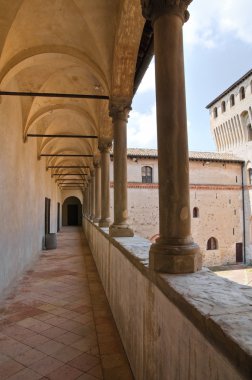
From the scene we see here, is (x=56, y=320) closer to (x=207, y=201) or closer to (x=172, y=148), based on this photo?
(x=172, y=148)

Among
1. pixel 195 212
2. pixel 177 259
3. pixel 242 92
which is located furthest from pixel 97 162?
pixel 242 92

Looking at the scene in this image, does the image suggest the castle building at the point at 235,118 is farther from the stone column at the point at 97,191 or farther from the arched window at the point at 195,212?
the stone column at the point at 97,191

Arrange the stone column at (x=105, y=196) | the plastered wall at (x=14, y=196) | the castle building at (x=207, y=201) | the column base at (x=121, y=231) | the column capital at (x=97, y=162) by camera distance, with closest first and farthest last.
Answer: the column base at (x=121, y=231) < the plastered wall at (x=14, y=196) < the stone column at (x=105, y=196) < the column capital at (x=97, y=162) < the castle building at (x=207, y=201)

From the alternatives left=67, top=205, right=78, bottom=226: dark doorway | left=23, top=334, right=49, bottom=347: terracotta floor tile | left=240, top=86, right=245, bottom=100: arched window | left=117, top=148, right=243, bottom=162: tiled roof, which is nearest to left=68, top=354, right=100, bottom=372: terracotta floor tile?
left=23, top=334, right=49, bottom=347: terracotta floor tile

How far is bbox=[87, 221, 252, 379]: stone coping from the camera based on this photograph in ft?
3.36

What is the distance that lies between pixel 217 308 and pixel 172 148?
1.29 meters

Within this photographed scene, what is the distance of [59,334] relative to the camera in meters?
3.82

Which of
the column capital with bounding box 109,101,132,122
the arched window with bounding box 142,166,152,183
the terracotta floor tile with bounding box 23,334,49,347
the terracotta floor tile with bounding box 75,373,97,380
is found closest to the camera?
the terracotta floor tile with bounding box 75,373,97,380

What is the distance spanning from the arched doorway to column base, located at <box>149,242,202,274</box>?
3302cm

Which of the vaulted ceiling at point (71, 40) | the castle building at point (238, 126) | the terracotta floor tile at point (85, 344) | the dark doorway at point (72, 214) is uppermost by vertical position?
the castle building at point (238, 126)

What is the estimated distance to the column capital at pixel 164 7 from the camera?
239 cm

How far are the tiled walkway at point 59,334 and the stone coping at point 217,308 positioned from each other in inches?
63.7

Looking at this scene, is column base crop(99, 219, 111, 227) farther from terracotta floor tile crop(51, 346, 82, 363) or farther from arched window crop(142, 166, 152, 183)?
arched window crop(142, 166, 152, 183)

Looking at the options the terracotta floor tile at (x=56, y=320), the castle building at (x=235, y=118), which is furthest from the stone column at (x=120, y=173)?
the castle building at (x=235, y=118)
